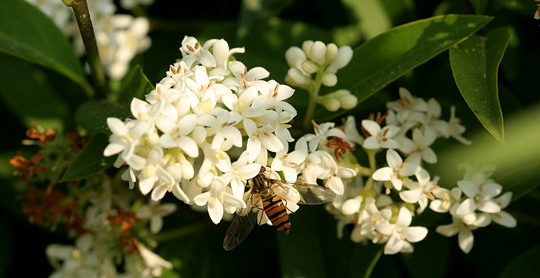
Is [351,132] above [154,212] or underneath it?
above

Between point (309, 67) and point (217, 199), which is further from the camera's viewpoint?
point (309, 67)

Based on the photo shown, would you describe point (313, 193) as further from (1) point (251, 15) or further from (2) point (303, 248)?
(1) point (251, 15)

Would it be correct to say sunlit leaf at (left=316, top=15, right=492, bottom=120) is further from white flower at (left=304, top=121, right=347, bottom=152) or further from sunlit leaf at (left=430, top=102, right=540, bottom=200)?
sunlit leaf at (left=430, top=102, right=540, bottom=200)

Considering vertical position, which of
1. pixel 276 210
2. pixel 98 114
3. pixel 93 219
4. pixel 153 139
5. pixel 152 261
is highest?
pixel 153 139

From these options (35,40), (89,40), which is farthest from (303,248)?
(35,40)

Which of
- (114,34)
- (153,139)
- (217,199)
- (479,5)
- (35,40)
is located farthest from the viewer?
(114,34)

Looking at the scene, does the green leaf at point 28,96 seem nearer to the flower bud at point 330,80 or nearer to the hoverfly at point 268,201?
the hoverfly at point 268,201

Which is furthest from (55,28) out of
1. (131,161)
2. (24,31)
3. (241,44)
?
(131,161)
